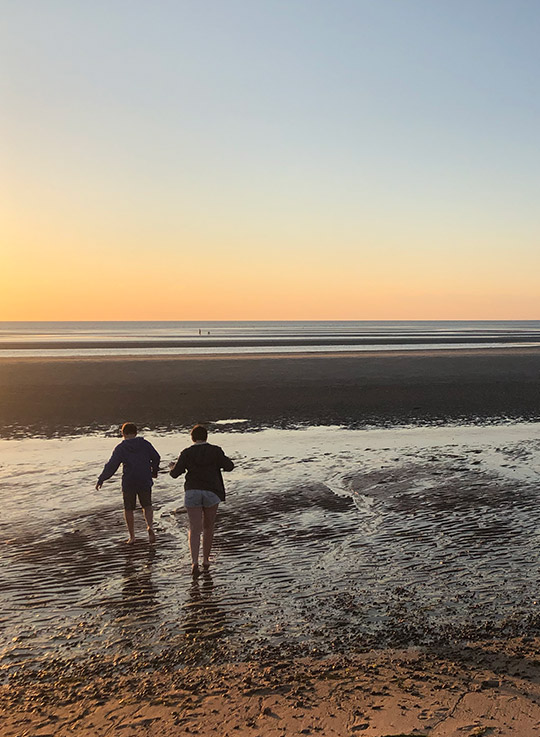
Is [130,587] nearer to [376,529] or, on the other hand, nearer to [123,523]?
[123,523]

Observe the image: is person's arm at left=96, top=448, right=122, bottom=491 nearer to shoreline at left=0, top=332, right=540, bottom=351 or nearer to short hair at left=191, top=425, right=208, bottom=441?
short hair at left=191, top=425, right=208, bottom=441

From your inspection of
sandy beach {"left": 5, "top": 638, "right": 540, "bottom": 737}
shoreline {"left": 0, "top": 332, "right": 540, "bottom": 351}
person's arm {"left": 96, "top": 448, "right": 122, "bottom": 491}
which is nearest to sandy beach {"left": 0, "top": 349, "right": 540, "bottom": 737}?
sandy beach {"left": 5, "top": 638, "right": 540, "bottom": 737}

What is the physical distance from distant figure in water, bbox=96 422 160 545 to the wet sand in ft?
39.5

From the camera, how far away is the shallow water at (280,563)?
6824mm

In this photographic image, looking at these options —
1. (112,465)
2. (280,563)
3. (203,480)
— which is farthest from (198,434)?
(280,563)

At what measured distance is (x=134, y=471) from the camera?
10.3 meters

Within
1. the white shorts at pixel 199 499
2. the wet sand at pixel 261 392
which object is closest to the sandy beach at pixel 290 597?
the white shorts at pixel 199 499

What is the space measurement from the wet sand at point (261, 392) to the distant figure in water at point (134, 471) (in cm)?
1203

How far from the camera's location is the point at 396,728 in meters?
5.03

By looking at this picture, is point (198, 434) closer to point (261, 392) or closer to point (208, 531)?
point (208, 531)

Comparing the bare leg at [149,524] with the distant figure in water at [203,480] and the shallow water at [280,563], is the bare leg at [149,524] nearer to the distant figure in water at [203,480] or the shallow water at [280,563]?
the shallow water at [280,563]

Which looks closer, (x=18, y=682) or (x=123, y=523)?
(x=18, y=682)

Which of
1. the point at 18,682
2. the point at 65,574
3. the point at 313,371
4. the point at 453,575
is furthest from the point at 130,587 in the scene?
the point at 313,371

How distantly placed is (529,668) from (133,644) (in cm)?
392
